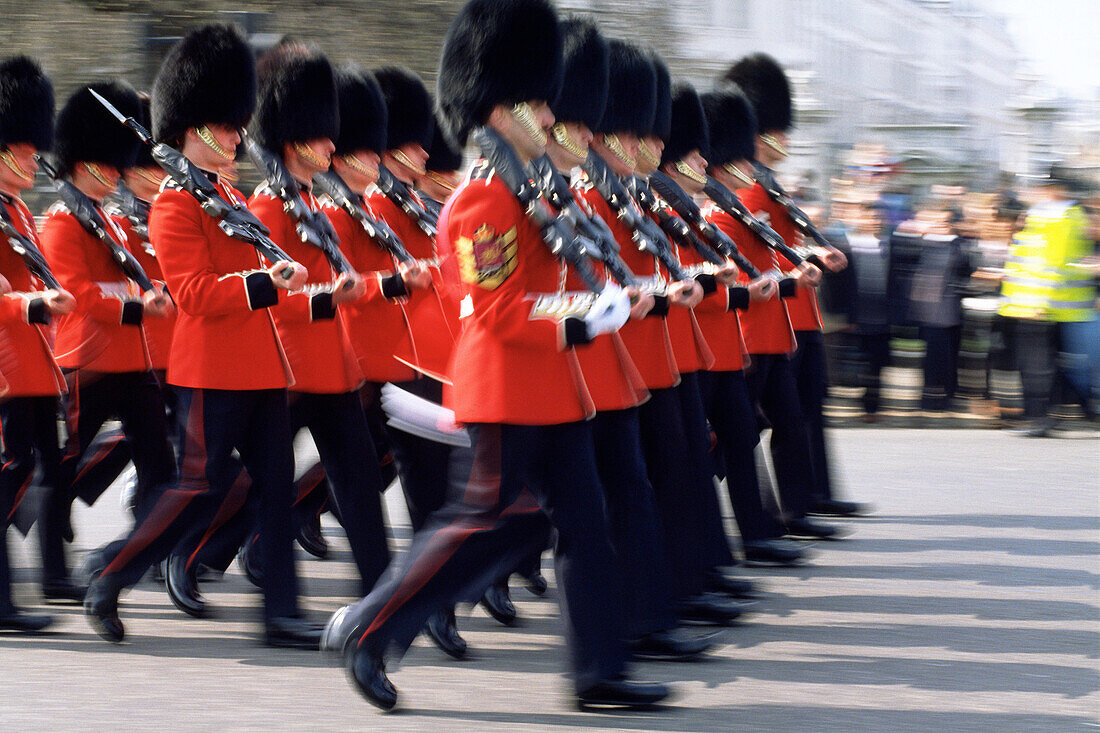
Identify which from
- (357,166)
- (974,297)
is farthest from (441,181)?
(974,297)

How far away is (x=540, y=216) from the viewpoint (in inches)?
155

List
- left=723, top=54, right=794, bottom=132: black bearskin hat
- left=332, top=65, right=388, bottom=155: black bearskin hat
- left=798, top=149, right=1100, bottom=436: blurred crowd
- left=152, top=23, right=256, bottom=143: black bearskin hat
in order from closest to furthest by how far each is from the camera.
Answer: left=152, top=23, right=256, bottom=143: black bearskin hat → left=332, top=65, right=388, bottom=155: black bearskin hat → left=723, top=54, right=794, bottom=132: black bearskin hat → left=798, top=149, right=1100, bottom=436: blurred crowd

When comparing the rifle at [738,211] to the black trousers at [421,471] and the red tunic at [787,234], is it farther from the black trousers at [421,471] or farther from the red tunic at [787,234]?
the black trousers at [421,471]

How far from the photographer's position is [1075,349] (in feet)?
30.5

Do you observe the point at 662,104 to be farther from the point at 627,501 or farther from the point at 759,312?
the point at 627,501

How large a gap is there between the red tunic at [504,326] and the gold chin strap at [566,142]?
1.88 feet

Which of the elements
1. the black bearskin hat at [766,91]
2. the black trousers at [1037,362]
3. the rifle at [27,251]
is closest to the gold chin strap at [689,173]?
the black bearskin hat at [766,91]

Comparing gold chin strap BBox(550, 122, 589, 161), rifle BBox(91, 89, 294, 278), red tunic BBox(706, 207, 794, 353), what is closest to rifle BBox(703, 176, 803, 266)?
red tunic BBox(706, 207, 794, 353)

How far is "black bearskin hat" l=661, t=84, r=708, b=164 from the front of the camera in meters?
5.74

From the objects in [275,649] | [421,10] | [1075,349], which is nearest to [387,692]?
[275,649]

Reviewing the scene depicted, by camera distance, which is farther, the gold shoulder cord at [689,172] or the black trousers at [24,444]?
the gold shoulder cord at [689,172]

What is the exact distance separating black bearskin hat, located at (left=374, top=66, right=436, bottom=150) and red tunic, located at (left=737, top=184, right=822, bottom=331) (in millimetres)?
1217

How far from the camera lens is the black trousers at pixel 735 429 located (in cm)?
568

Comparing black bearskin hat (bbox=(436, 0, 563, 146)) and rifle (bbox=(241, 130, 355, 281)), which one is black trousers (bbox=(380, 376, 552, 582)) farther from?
black bearskin hat (bbox=(436, 0, 563, 146))
